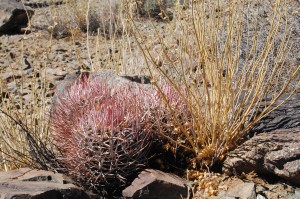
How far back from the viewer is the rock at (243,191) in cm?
313

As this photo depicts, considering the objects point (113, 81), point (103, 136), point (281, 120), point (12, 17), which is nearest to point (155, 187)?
point (103, 136)

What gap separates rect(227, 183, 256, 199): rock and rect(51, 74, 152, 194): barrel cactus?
60cm

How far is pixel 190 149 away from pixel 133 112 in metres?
0.49

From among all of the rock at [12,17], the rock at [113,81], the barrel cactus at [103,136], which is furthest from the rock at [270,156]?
the rock at [12,17]

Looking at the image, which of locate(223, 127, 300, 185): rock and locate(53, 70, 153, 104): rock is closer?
locate(223, 127, 300, 185): rock

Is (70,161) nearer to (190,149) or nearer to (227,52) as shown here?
(190,149)

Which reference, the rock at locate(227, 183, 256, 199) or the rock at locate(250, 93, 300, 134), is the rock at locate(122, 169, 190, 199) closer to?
the rock at locate(227, 183, 256, 199)

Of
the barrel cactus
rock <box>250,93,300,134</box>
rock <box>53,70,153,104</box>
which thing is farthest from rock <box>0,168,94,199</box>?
rock <box>250,93,300,134</box>

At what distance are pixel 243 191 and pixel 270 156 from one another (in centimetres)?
29

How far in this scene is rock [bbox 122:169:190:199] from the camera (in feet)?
10.2

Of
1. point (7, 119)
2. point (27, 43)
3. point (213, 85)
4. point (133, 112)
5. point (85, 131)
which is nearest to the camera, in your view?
point (85, 131)

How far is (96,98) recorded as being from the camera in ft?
11.1

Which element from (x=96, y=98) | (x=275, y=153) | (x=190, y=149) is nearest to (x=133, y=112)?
(x=96, y=98)

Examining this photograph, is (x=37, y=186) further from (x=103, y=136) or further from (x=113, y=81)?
(x=113, y=81)
